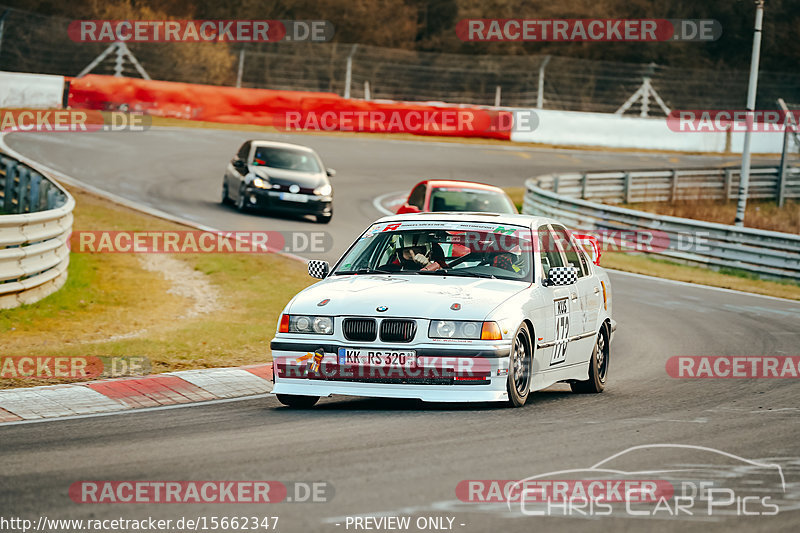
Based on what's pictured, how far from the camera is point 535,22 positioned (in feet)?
212

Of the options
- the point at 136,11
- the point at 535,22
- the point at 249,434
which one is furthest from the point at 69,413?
the point at 535,22

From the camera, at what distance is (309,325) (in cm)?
838

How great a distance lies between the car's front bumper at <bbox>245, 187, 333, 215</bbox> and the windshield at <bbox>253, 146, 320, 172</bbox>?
702 millimetres

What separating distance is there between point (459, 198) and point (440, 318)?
10601mm

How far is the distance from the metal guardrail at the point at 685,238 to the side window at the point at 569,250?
41.3ft

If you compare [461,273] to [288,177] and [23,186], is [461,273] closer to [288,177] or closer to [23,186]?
[23,186]

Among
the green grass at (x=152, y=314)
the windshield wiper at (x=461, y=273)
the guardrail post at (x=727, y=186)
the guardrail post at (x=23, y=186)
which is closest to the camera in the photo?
the windshield wiper at (x=461, y=273)

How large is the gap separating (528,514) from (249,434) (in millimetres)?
2493

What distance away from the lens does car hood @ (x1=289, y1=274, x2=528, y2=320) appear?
817 cm

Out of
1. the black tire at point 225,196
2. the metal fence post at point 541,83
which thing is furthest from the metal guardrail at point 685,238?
the metal fence post at point 541,83

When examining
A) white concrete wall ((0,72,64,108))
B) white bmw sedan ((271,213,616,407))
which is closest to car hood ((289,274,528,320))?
white bmw sedan ((271,213,616,407))
